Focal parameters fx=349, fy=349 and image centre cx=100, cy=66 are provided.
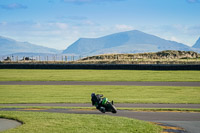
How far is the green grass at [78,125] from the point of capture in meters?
11.9

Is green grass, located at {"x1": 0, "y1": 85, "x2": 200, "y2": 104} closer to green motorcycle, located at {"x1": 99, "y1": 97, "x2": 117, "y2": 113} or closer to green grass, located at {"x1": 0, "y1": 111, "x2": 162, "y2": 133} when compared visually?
green motorcycle, located at {"x1": 99, "y1": 97, "x2": 117, "y2": 113}

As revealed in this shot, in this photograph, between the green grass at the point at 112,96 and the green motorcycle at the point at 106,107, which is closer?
the green motorcycle at the point at 106,107

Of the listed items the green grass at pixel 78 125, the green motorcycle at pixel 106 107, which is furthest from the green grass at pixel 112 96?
the green grass at pixel 78 125

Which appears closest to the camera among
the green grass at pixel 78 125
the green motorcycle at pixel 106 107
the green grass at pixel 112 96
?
the green grass at pixel 78 125

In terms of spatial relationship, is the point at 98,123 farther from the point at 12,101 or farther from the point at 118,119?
the point at 12,101

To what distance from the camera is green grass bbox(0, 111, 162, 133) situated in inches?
469

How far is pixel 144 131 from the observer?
11820 millimetres

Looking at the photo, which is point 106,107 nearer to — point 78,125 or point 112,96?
point 78,125

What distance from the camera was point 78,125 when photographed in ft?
42.2

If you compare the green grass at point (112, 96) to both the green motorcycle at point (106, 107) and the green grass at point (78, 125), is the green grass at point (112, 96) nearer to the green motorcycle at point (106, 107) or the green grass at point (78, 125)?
the green motorcycle at point (106, 107)

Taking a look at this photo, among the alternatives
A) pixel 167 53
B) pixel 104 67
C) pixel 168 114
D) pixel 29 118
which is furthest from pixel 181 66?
pixel 167 53

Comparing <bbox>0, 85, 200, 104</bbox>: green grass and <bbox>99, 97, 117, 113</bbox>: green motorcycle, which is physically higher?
<bbox>99, 97, 117, 113</bbox>: green motorcycle

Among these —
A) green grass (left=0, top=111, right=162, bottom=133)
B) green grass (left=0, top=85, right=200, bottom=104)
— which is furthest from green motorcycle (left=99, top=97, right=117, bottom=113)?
green grass (left=0, top=85, right=200, bottom=104)

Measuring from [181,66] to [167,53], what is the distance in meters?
62.4
